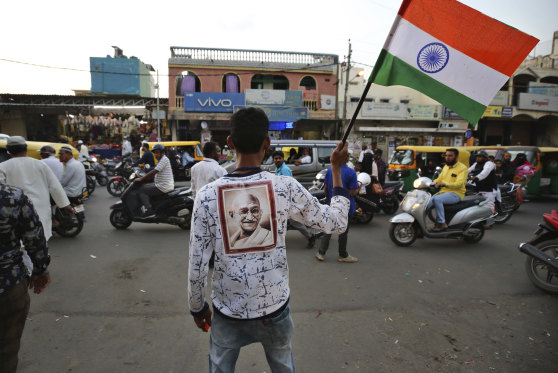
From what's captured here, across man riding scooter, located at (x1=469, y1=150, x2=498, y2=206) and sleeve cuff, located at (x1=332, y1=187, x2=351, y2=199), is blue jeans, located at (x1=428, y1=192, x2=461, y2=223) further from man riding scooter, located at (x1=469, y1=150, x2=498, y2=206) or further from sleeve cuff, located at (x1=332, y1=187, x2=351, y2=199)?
sleeve cuff, located at (x1=332, y1=187, x2=351, y2=199)

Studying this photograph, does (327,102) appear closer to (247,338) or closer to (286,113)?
(286,113)

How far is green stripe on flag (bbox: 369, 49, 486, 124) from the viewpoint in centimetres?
213

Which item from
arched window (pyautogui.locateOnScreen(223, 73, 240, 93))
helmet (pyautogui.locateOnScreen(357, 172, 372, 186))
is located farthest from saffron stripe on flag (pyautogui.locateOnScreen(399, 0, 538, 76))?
arched window (pyautogui.locateOnScreen(223, 73, 240, 93))

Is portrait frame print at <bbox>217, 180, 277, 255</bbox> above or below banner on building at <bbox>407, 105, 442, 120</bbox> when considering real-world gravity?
below

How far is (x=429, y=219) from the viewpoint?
5852 mm

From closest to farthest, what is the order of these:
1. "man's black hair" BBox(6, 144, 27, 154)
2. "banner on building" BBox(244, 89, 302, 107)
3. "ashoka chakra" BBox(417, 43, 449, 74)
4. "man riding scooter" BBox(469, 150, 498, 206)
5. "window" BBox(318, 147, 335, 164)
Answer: "ashoka chakra" BBox(417, 43, 449, 74) → "man's black hair" BBox(6, 144, 27, 154) → "man riding scooter" BBox(469, 150, 498, 206) → "window" BBox(318, 147, 335, 164) → "banner on building" BBox(244, 89, 302, 107)

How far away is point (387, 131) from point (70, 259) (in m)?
22.2

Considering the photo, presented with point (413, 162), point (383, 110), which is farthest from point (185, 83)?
point (413, 162)

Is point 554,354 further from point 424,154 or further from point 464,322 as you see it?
point 424,154

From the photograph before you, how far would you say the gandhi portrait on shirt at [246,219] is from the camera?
148cm

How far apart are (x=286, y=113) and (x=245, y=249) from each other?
849 inches

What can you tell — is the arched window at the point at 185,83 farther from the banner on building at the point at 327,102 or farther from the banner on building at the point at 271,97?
the banner on building at the point at 327,102

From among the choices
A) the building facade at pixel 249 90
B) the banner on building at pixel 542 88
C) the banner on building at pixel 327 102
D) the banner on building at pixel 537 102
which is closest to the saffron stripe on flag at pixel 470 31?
the building facade at pixel 249 90

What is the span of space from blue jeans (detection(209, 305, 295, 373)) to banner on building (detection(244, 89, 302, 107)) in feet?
70.8
